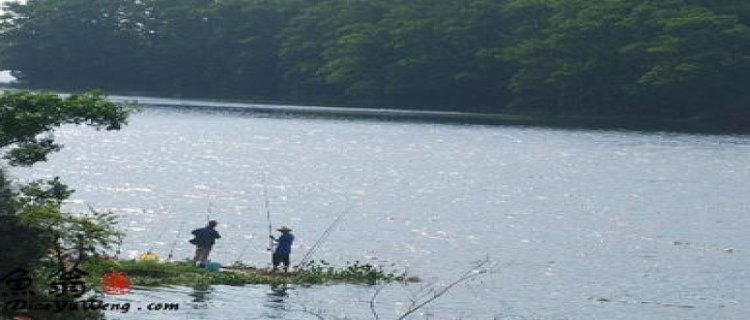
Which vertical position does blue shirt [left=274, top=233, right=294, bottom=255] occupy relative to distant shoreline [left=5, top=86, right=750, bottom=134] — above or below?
above

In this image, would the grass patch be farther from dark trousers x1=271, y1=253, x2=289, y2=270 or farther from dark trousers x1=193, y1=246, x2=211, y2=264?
dark trousers x1=193, y1=246, x2=211, y2=264

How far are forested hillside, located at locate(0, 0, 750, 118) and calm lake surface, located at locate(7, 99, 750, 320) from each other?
1791 centimetres

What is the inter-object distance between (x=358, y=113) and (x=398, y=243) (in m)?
76.5

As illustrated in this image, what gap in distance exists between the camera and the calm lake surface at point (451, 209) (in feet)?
120

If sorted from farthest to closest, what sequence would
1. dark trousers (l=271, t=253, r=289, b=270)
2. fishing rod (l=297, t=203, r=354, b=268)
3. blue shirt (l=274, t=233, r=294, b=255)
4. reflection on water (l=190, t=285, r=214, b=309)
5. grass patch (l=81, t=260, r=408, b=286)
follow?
fishing rod (l=297, t=203, r=354, b=268) → dark trousers (l=271, t=253, r=289, b=270) → blue shirt (l=274, t=233, r=294, b=255) → grass patch (l=81, t=260, r=408, b=286) → reflection on water (l=190, t=285, r=214, b=309)

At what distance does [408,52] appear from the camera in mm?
137000

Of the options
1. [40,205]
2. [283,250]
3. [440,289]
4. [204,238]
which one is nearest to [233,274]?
[283,250]

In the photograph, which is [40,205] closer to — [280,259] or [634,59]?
[280,259]

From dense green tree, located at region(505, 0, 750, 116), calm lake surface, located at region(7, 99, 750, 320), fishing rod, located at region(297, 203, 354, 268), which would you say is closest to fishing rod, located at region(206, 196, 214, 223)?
calm lake surface, located at region(7, 99, 750, 320)

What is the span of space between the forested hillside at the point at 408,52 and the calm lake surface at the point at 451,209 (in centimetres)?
1791

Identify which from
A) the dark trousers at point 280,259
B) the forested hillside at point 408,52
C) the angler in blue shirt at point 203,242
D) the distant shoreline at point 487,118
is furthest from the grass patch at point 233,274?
the forested hillside at point 408,52

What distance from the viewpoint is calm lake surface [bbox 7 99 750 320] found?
36500 mm

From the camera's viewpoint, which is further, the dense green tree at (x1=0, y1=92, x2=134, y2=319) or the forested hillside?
the forested hillside

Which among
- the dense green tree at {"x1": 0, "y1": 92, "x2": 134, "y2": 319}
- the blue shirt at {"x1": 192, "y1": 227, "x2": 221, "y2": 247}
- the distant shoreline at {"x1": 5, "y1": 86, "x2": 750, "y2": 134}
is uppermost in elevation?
the dense green tree at {"x1": 0, "y1": 92, "x2": 134, "y2": 319}
